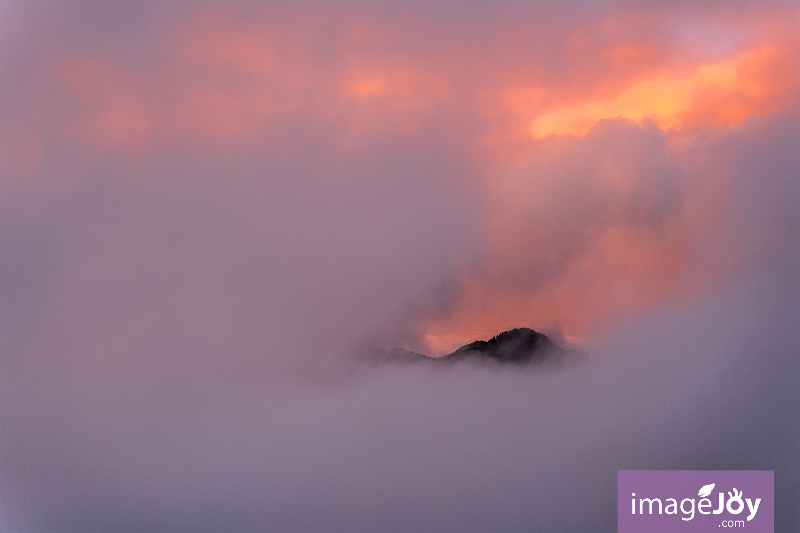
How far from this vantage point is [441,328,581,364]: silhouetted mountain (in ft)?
15.9

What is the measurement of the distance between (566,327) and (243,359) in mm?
2995

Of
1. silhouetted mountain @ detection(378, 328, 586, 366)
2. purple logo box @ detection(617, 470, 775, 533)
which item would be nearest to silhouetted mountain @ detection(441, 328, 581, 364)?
silhouetted mountain @ detection(378, 328, 586, 366)

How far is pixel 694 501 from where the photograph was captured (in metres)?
4.44

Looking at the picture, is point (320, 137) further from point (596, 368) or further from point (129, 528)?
point (129, 528)

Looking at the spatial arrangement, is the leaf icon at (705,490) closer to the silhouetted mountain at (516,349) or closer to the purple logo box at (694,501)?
the purple logo box at (694,501)

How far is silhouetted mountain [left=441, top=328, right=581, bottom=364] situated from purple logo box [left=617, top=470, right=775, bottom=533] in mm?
1185

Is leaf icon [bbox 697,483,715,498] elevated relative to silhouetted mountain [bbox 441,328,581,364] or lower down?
lower down

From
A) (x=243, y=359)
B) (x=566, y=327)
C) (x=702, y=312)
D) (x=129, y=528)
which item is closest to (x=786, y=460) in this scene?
(x=702, y=312)

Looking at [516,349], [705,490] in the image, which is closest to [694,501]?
[705,490]

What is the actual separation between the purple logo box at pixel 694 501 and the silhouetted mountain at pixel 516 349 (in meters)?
1.18

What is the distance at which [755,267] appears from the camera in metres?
4.83

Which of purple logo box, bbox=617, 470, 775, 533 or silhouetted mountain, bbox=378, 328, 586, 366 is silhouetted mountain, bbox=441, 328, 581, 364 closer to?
silhouetted mountain, bbox=378, 328, 586, 366

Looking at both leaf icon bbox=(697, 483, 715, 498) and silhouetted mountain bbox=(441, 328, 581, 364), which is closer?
leaf icon bbox=(697, 483, 715, 498)

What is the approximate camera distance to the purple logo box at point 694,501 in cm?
439
